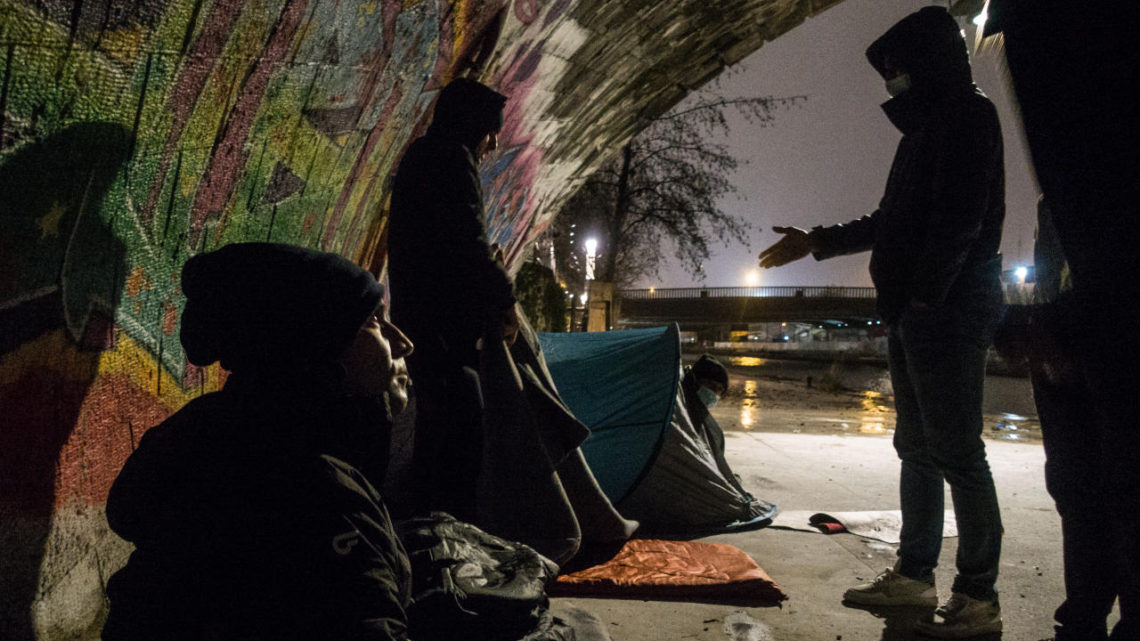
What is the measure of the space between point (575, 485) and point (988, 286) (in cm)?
191

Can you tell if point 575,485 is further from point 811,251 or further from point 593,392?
point 811,251

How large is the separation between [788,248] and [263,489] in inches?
106

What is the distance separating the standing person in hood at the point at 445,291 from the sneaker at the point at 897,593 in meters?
1.61

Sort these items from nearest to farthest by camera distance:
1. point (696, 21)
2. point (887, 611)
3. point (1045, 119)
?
point (1045, 119), point (887, 611), point (696, 21)

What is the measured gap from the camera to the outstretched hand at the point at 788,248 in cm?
333

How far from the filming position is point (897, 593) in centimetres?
282

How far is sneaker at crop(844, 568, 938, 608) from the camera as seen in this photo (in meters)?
2.81

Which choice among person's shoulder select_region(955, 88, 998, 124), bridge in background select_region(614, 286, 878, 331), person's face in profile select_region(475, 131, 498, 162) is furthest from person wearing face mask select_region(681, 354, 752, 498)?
bridge in background select_region(614, 286, 878, 331)

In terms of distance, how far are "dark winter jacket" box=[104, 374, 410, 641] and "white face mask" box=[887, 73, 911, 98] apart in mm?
2480

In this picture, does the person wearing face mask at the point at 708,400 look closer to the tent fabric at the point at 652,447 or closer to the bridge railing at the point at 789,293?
the tent fabric at the point at 652,447

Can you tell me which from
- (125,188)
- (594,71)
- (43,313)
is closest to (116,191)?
(125,188)

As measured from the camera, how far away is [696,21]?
5.59 meters

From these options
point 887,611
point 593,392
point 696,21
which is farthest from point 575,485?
point 696,21

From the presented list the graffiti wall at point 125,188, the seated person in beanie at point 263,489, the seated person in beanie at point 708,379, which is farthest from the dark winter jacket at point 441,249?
the seated person in beanie at point 708,379
